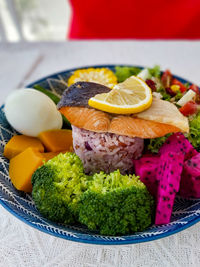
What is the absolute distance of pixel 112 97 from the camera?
1651 millimetres

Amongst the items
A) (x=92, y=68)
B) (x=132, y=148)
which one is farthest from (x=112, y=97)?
(x=92, y=68)

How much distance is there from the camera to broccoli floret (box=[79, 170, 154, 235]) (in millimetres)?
1381

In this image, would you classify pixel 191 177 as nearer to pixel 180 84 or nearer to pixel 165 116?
pixel 165 116

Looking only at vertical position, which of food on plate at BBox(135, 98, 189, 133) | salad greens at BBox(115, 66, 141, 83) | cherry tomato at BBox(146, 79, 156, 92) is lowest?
salad greens at BBox(115, 66, 141, 83)

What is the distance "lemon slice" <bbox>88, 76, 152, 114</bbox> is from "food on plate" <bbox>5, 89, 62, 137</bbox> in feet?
1.65

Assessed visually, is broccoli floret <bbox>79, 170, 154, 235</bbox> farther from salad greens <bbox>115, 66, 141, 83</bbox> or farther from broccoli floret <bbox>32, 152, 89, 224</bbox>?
salad greens <bbox>115, 66, 141, 83</bbox>

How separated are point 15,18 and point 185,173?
3443 mm

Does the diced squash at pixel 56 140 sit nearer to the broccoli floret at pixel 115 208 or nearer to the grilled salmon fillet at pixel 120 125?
the grilled salmon fillet at pixel 120 125

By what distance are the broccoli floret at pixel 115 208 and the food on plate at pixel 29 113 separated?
2.40ft

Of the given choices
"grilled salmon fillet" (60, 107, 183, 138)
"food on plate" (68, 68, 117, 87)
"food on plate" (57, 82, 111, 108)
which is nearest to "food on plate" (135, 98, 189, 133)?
"grilled salmon fillet" (60, 107, 183, 138)

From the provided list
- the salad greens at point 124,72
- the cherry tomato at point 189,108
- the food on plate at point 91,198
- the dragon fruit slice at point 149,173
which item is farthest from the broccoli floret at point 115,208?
the salad greens at point 124,72

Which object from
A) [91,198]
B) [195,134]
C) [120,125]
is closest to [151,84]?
[195,134]

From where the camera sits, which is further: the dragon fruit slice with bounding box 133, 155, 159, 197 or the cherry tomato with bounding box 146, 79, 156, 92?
the cherry tomato with bounding box 146, 79, 156, 92

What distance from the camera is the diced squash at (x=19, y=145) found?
1902 mm
